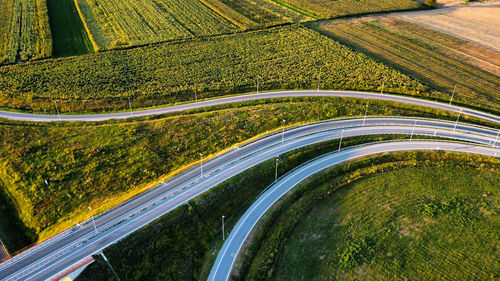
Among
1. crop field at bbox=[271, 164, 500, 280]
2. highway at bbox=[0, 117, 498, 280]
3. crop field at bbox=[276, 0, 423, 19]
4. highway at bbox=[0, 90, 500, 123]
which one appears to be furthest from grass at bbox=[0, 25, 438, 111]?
crop field at bbox=[271, 164, 500, 280]

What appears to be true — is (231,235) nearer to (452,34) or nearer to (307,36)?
(307,36)

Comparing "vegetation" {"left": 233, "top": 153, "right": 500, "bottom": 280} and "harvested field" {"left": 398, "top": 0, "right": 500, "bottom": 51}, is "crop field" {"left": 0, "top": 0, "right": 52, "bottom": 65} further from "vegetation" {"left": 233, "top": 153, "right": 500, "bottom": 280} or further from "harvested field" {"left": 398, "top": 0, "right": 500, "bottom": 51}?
"harvested field" {"left": 398, "top": 0, "right": 500, "bottom": 51}

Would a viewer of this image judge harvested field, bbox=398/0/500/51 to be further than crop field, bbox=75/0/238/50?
Yes

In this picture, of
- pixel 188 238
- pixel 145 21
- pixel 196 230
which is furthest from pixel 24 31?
pixel 188 238

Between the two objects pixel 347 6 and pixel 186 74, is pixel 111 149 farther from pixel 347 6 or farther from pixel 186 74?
pixel 347 6

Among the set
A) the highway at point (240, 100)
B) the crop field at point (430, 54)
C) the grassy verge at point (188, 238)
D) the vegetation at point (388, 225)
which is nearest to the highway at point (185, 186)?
the grassy verge at point (188, 238)

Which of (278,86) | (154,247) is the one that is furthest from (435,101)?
(154,247)

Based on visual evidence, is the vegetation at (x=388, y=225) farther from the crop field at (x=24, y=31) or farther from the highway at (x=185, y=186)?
the crop field at (x=24, y=31)
